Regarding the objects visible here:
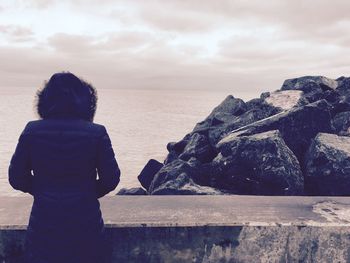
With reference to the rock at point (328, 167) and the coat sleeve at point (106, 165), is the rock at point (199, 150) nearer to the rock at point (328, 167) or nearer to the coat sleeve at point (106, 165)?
the rock at point (328, 167)

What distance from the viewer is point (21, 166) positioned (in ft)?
8.07

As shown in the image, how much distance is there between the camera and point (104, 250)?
2.64m

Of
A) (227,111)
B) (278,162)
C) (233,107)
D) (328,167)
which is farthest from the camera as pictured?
(233,107)

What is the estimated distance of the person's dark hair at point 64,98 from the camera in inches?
97.0

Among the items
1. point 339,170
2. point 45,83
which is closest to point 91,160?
point 45,83

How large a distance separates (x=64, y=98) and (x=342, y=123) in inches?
310

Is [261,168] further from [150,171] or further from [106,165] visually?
[150,171]

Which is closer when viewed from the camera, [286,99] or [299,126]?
[299,126]

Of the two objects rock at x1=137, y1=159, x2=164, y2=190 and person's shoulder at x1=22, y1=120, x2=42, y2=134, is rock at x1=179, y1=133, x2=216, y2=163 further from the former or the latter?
person's shoulder at x1=22, y1=120, x2=42, y2=134

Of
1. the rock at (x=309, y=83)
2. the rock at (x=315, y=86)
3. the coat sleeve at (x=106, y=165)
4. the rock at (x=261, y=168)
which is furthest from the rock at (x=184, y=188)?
the rock at (x=309, y=83)

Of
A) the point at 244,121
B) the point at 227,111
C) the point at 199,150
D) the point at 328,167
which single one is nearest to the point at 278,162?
the point at 328,167

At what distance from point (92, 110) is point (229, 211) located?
1.78 metres

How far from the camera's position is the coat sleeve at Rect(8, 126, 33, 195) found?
7.95 feet

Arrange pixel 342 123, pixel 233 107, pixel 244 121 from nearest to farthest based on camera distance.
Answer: pixel 342 123, pixel 244 121, pixel 233 107
